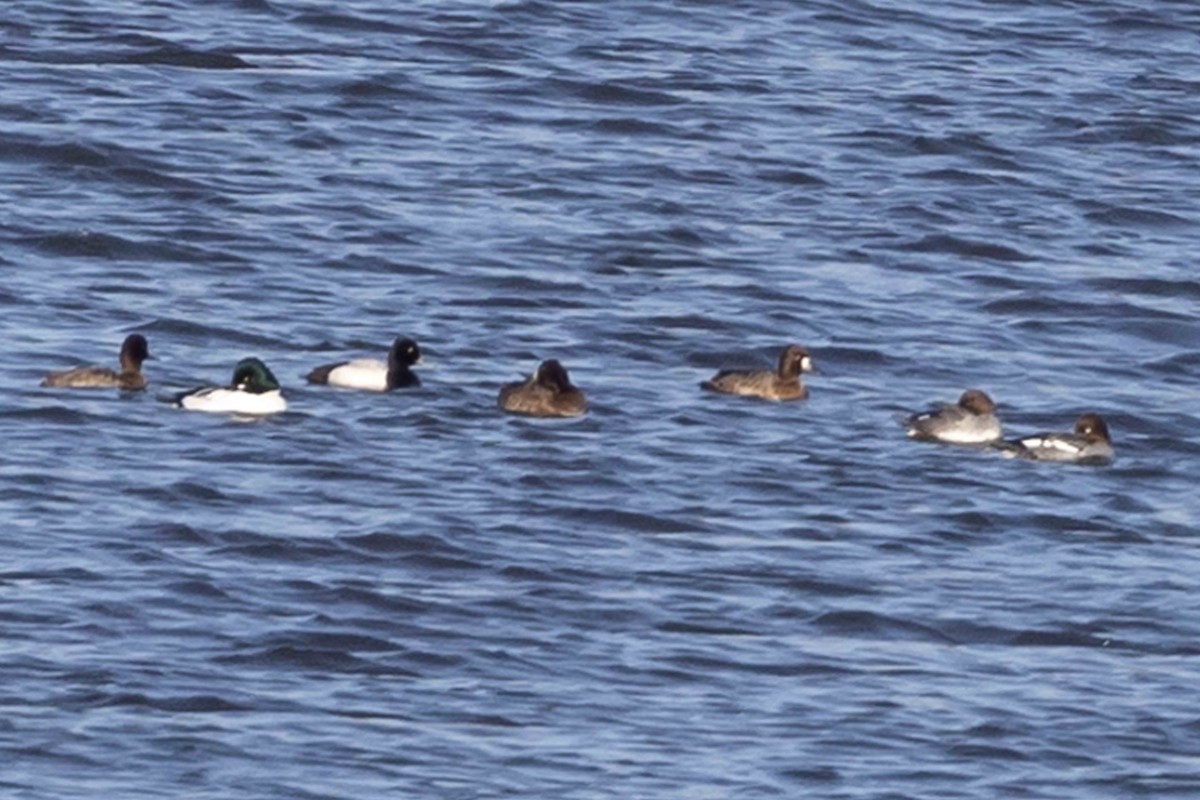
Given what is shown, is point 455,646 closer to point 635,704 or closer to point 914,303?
point 635,704

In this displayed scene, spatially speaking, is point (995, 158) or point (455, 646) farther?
point (995, 158)

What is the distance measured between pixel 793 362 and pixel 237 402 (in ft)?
10.9

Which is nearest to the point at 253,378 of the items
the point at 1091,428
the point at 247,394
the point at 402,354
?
the point at 247,394

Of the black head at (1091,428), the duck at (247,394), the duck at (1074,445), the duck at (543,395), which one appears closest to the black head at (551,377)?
the duck at (543,395)

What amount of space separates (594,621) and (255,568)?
1.63 m

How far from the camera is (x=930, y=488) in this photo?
1928 cm

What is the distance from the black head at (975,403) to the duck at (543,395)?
7.06 feet

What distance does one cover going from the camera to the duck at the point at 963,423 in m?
19.8

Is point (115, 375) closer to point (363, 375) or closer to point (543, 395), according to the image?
point (363, 375)

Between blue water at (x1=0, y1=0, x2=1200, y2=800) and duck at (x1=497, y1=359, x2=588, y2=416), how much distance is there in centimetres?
18

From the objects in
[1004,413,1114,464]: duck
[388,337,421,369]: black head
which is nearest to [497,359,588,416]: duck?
[388,337,421,369]: black head

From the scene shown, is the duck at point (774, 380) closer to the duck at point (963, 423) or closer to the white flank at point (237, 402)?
the duck at point (963, 423)

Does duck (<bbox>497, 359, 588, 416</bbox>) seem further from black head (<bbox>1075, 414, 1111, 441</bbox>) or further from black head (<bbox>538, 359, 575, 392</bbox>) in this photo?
black head (<bbox>1075, 414, 1111, 441</bbox>)

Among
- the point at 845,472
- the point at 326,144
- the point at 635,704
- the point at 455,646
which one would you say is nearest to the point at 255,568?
the point at 455,646
